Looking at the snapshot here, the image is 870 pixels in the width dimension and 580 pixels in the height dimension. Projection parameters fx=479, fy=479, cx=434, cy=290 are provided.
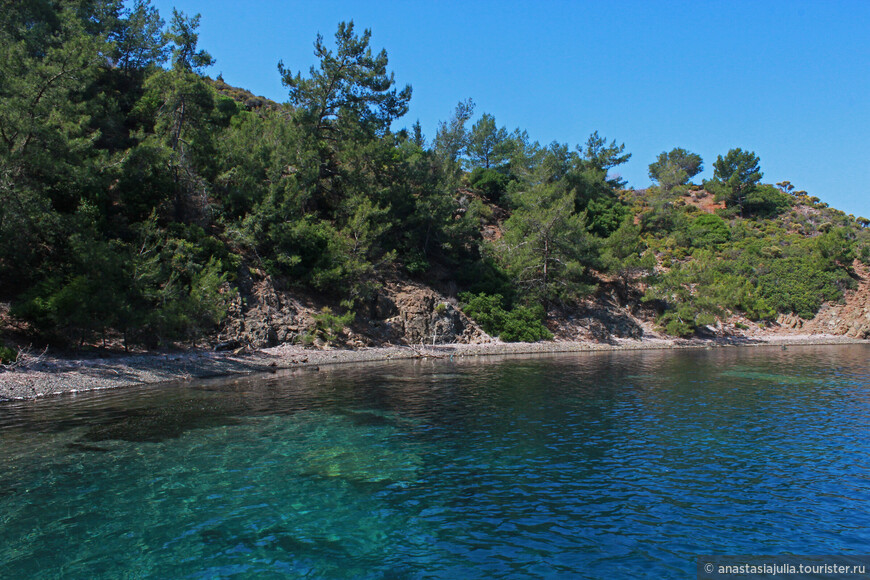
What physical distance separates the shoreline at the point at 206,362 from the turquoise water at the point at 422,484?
2446 millimetres

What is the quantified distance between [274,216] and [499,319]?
2372 centimetres

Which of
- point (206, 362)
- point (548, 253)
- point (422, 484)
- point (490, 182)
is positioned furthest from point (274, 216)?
point (490, 182)

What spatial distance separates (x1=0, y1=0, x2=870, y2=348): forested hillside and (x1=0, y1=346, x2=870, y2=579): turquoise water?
985 cm

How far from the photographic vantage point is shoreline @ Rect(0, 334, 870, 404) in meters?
22.0

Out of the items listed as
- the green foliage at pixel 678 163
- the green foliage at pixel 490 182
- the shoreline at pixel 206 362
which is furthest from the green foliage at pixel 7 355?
the green foliage at pixel 678 163

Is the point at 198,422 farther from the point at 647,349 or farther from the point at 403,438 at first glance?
the point at 647,349

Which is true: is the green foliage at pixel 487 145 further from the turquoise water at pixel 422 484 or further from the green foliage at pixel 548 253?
the turquoise water at pixel 422 484

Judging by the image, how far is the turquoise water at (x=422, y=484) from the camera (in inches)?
332

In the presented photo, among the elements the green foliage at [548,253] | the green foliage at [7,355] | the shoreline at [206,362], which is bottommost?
the shoreline at [206,362]

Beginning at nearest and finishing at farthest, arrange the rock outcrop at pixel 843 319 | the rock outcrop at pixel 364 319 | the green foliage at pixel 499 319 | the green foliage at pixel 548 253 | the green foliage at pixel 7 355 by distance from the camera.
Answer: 1. the green foliage at pixel 7 355
2. the rock outcrop at pixel 364 319
3. the green foliage at pixel 499 319
4. the green foliage at pixel 548 253
5. the rock outcrop at pixel 843 319

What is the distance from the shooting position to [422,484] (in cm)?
1188

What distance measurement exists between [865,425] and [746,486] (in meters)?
9.55

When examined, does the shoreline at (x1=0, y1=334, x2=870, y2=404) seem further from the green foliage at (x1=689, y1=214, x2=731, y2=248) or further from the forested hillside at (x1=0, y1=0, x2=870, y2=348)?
the green foliage at (x1=689, y1=214, x2=731, y2=248)

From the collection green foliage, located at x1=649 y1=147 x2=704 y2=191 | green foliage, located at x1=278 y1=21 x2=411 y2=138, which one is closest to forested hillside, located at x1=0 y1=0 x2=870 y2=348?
green foliage, located at x1=278 y1=21 x2=411 y2=138
